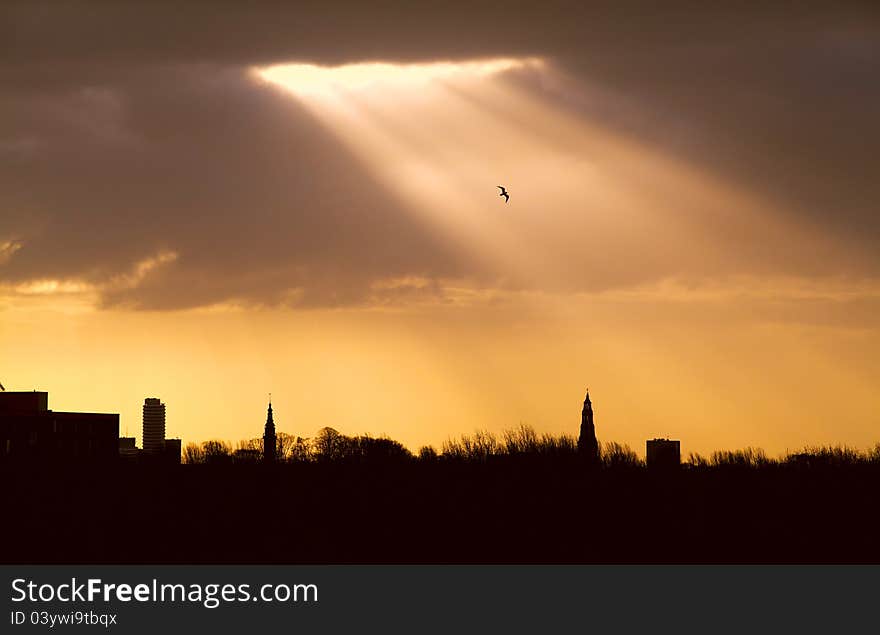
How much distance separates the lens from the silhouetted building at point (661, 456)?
135 meters

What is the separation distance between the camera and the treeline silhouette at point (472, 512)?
96062 mm

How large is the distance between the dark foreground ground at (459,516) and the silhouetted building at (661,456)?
5273 millimetres

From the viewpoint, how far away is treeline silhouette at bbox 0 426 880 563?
315 ft

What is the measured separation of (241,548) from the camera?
311 feet

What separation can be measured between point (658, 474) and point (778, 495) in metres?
12.4

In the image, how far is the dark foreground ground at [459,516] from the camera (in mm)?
95812

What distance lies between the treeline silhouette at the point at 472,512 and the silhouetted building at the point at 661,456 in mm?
2483

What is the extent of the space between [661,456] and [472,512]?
38570mm

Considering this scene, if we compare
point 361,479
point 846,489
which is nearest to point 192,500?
point 361,479

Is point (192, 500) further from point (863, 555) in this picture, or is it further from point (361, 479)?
point (863, 555)

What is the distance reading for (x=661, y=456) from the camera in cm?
14612

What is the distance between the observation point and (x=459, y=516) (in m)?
111
